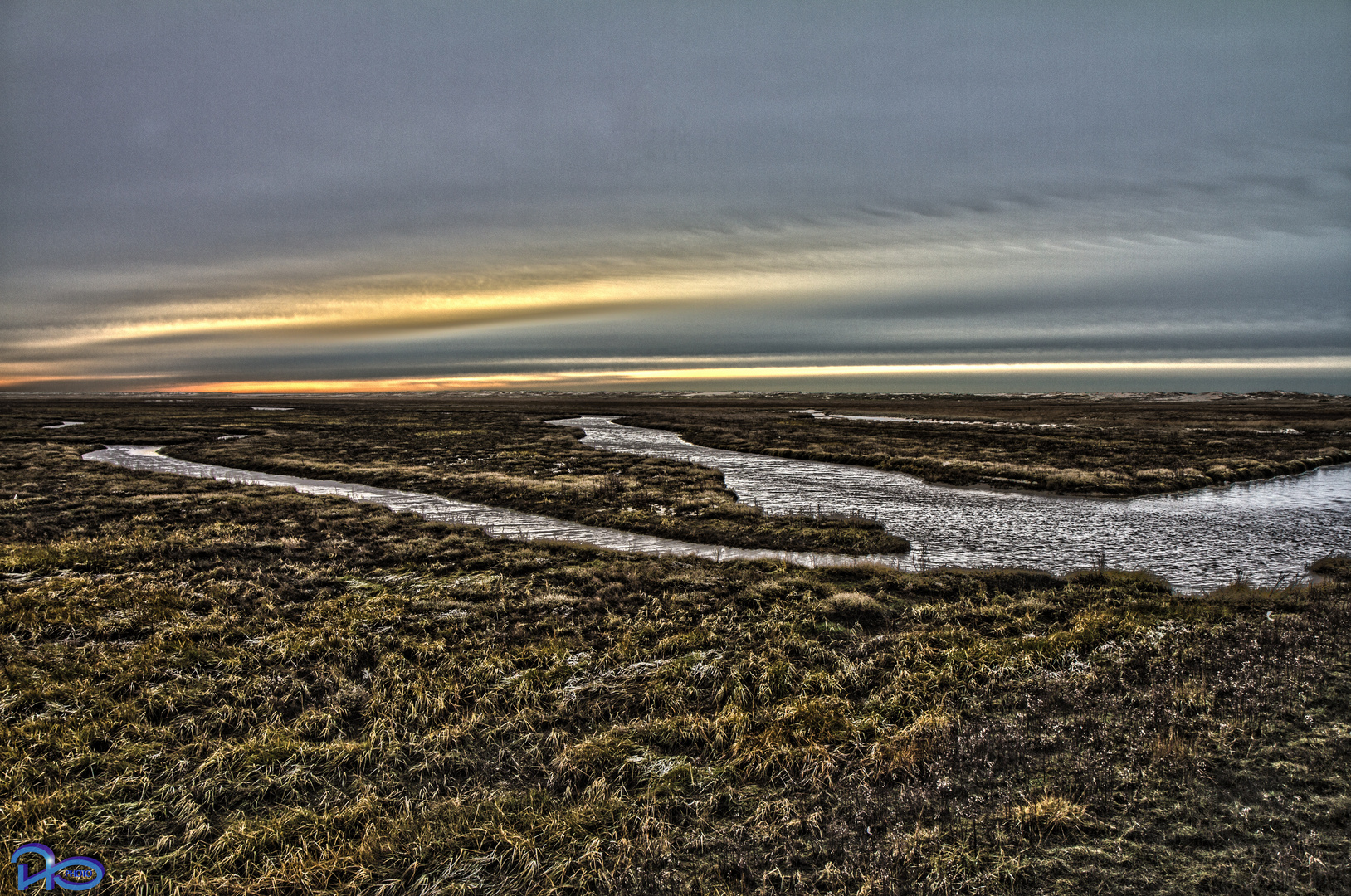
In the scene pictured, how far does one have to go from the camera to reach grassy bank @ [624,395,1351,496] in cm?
3678

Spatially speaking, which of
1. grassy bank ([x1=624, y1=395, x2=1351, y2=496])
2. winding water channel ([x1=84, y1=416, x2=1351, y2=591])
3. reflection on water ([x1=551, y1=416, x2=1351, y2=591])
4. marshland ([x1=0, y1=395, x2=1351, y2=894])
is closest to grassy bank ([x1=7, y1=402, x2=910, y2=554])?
winding water channel ([x1=84, y1=416, x2=1351, y2=591])

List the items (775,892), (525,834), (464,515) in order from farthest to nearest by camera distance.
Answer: (464,515) < (525,834) < (775,892)

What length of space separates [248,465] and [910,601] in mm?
50270

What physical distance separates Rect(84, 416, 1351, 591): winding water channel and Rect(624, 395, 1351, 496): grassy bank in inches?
97.0

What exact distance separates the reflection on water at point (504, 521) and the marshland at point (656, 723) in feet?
6.74

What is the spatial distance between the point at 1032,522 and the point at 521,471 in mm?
29652

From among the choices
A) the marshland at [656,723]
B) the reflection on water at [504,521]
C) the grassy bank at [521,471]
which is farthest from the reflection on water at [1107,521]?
the reflection on water at [504,521]

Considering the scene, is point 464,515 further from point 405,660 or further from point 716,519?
point 405,660

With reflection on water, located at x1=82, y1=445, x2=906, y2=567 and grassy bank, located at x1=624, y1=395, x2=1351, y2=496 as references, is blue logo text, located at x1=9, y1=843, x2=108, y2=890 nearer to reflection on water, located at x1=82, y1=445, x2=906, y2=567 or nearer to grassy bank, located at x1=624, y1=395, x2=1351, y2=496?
reflection on water, located at x1=82, y1=445, x2=906, y2=567

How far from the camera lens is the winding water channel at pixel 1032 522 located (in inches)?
768

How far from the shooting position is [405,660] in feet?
38.8

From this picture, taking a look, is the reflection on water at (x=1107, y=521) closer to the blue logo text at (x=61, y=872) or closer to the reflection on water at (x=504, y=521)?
the reflection on water at (x=504, y=521)

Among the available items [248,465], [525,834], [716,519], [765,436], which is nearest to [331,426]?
[248,465]

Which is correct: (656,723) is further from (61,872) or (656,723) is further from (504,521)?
(504,521)
